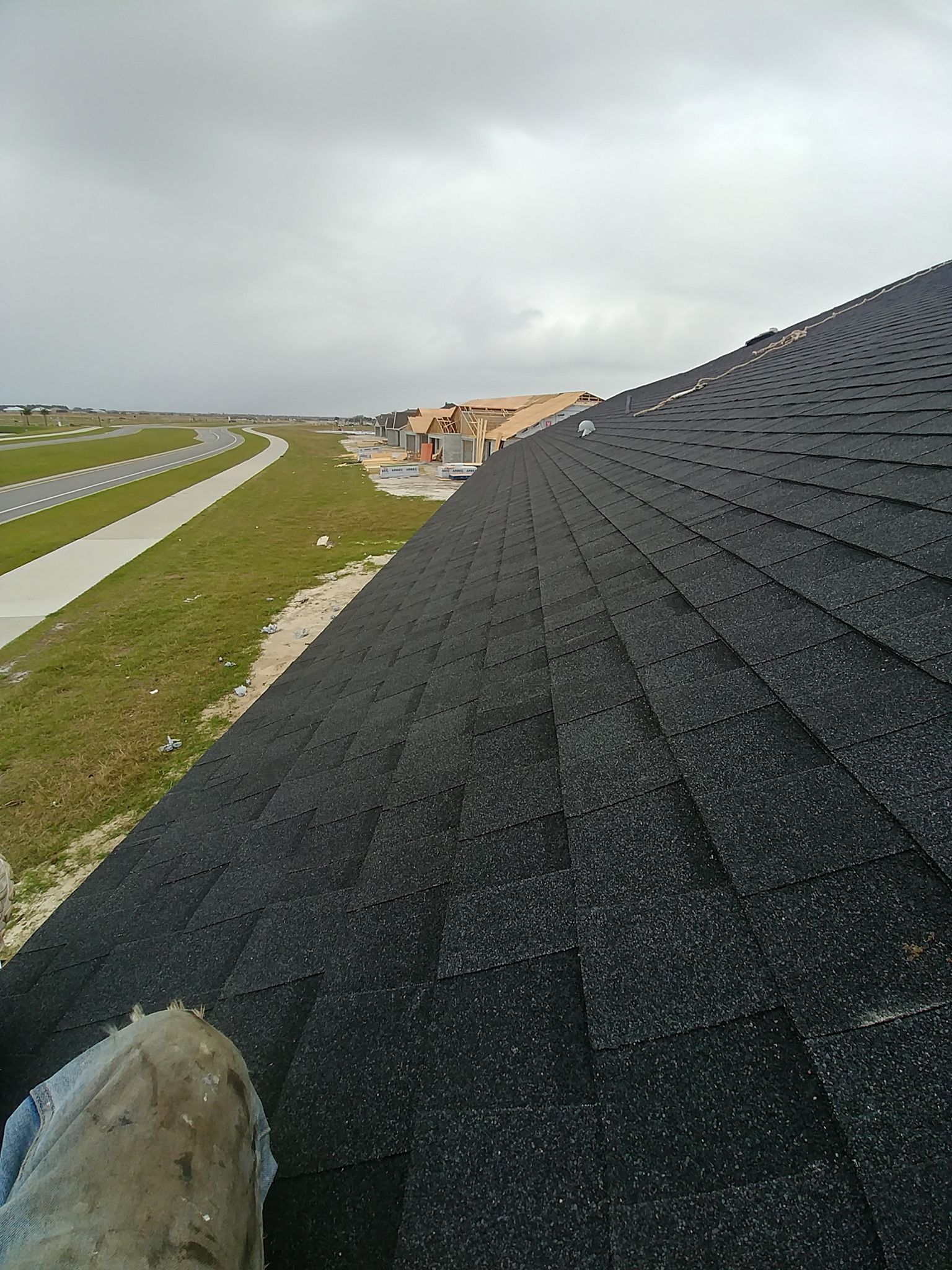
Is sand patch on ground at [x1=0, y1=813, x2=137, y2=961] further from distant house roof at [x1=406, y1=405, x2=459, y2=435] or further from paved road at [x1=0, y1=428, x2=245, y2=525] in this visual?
distant house roof at [x1=406, y1=405, x2=459, y2=435]

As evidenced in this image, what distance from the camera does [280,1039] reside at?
1484 mm

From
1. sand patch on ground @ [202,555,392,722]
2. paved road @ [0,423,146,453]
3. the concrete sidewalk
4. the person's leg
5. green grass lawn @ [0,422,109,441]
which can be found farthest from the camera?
green grass lawn @ [0,422,109,441]

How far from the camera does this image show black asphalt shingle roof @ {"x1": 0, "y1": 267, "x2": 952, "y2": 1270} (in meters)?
0.89

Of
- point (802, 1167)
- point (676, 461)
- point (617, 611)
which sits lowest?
point (802, 1167)

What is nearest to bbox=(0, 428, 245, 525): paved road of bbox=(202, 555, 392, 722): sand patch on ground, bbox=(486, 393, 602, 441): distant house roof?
bbox=(202, 555, 392, 722): sand patch on ground

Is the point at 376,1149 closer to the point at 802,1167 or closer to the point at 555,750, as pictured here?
the point at 802,1167

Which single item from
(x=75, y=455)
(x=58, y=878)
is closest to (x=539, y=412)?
(x=58, y=878)

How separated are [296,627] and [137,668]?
11.4 ft

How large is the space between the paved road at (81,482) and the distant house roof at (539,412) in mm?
26578

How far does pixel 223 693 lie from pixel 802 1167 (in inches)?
422

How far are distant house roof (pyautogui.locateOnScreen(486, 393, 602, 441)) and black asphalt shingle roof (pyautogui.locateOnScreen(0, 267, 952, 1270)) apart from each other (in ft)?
125

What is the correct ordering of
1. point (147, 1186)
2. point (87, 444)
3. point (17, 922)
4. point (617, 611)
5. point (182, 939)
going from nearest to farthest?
1. point (147, 1186)
2. point (182, 939)
3. point (617, 611)
4. point (17, 922)
5. point (87, 444)

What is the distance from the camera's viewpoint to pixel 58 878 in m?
6.11

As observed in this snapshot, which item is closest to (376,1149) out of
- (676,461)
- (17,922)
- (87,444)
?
(676,461)
